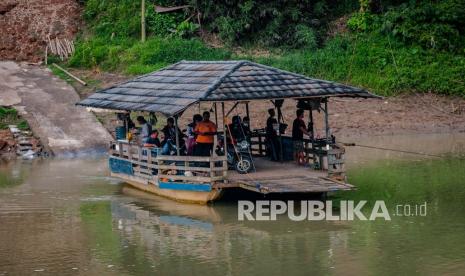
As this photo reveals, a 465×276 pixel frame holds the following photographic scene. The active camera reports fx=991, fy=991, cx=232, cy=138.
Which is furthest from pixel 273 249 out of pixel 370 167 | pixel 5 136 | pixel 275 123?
pixel 5 136

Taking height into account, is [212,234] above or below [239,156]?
below

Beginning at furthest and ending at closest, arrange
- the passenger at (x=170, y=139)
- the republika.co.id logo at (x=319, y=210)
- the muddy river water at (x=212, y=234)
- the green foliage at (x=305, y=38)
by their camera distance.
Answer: the green foliage at (x=305, y=38)
the passenger at (x=170, y=139)
the republika.co.id logo at (x=319, y=210)
the muddy river water at (x=212, y=234)

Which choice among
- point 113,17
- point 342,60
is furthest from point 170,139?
point 113,17

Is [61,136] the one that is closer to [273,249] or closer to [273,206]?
[273,206]

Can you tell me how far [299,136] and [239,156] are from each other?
1771mm

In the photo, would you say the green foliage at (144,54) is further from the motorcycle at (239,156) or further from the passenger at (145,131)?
the motorcycle at (239,156)

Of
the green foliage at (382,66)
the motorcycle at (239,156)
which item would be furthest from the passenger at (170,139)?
the green foliage at (382,66)

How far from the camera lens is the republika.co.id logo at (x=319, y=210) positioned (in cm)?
1798

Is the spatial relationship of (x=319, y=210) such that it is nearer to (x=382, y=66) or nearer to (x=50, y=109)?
(x=50, y=109)

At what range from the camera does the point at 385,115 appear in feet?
101

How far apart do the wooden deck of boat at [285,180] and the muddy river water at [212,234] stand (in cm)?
61

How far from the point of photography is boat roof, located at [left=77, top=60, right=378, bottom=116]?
746 inches

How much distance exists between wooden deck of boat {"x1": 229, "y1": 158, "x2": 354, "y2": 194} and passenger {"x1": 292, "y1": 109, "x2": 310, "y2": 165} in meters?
0.21

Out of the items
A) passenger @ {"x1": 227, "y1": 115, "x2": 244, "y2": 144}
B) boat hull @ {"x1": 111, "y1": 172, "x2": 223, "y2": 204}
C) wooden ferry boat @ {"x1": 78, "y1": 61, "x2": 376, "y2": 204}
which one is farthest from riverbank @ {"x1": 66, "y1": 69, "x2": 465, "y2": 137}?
passenger @ {"x1": 227, "y1": 115, "x2": 244, "y2": 144}
